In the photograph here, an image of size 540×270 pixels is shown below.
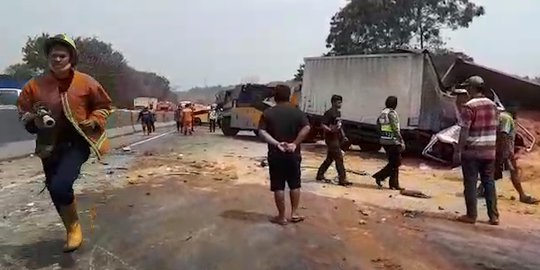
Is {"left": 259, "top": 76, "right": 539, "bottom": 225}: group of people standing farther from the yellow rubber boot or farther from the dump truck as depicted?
the dump truck

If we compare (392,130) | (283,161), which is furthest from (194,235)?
(392,130)

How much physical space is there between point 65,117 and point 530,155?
12.7 meters

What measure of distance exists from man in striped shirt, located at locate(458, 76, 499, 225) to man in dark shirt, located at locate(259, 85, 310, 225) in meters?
2.07

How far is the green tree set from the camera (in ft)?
→ 144

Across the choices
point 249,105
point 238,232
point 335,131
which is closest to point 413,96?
point 335,131

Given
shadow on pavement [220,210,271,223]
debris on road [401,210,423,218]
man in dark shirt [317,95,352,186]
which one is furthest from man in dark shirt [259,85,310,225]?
man in dark shirt [317,95,352,186]

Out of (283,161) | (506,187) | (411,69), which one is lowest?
(506,187)

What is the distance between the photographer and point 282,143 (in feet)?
23.7

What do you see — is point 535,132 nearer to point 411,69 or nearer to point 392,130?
point 411,69

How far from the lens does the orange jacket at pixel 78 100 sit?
5633 mm

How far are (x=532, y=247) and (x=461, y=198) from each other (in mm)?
3676

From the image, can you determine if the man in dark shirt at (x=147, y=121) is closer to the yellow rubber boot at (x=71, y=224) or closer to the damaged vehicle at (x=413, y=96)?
the damaged vehicle at (x=413, y=96)

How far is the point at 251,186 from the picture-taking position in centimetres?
1076

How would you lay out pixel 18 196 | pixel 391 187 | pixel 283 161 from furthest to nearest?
1. pixel 391 187
2. pixel 18 196
3. pixel 283 161
